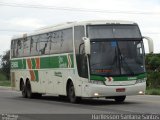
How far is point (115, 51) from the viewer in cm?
2328

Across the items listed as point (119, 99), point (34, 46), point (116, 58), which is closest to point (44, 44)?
point (34, 46)

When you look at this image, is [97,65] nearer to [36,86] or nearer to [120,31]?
[120,31]

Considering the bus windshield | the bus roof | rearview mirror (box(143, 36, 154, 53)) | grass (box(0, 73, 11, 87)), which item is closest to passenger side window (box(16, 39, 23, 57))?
the bus roof

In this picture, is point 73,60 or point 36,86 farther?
point 36,86

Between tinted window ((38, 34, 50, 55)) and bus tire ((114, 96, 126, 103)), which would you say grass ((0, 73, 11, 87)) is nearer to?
tinted window ((38, 34, 50, 55))

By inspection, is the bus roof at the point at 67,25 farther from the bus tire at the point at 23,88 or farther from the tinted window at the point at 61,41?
the bus tire at the point at 23,88

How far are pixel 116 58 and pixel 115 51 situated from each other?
0.28 m

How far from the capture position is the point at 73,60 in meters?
24.3

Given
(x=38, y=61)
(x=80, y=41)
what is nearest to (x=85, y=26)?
(x=80, y=41)

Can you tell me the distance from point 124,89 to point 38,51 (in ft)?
24.1

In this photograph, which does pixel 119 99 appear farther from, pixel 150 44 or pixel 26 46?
pixel 26 46

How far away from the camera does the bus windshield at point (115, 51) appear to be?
75.8 feet

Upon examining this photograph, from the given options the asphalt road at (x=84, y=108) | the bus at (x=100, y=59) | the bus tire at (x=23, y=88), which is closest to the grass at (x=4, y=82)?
the bus tire at (x=23, y=88)

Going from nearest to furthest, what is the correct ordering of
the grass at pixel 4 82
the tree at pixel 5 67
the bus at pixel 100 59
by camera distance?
the bus at pixel 100 59, the grass at pixel 4 82, the tree at pixel 5 67
